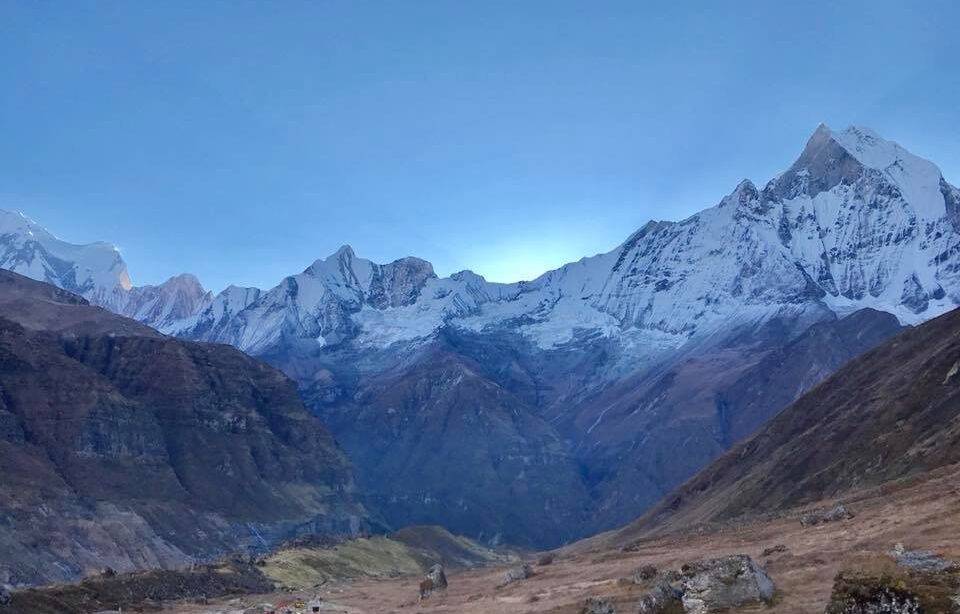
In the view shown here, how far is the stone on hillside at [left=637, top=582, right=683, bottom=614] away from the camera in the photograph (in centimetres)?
3775

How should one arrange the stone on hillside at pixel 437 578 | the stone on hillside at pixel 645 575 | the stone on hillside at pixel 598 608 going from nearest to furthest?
1. the stone on hillside at pixel 598 608
2. the stone on hillside at pixel 645 575
3. the stone on hillside at pixel 437 578

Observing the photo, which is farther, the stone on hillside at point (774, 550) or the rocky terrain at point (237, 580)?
the rocky terrain at point (237, 580)

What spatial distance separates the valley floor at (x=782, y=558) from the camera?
135 feet

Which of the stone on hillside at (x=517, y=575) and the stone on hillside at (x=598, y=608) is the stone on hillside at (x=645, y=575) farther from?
the stone on hillside at (x=517, y=575)

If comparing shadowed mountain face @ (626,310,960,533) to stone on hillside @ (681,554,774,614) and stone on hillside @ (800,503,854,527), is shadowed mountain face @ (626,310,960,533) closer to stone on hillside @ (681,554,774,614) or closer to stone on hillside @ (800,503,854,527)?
stone on hillside @ (800,503,854,527)

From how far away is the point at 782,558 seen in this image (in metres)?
49.6

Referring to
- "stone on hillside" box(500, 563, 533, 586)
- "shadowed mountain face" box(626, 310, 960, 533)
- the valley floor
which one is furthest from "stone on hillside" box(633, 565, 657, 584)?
"shadowed mountain face" box(626, 310, 960, 533)

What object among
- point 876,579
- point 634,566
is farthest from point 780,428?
point 876,579

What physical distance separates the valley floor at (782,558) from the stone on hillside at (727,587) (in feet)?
2.86

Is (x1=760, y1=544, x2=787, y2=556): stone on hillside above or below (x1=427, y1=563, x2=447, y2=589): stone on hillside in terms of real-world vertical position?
above

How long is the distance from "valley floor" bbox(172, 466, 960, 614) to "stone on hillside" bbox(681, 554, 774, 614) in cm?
87

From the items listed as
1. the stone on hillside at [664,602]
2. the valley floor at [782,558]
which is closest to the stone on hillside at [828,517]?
the valley floor at [782,558]

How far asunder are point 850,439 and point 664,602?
104 metres

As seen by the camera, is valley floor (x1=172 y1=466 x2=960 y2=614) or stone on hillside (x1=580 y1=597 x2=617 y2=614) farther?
stone on hillside (x1=580 y1=597 x2=617 y2=614)
